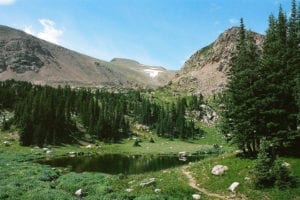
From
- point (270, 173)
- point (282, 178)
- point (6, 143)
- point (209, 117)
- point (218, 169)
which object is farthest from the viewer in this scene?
point (209, 117)

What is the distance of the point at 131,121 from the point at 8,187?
127 m

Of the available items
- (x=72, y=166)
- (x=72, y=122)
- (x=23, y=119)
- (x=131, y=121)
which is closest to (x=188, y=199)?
(x=72, y=166)

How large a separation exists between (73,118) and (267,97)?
101 metres

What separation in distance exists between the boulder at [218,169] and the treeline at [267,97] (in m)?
5.54

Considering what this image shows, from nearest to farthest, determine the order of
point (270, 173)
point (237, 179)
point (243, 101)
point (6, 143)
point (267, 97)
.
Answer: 1. point (270, 173)
2. point (237, 179)
3. point (267, 97)
4. point (243, 101)
5. point (6, 143)

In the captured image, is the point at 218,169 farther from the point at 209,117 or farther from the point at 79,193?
the point at 209,117

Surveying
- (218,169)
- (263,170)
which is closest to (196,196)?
(263,170)

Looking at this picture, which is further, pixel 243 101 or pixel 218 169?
pixel 243 101

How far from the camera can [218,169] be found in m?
42.0

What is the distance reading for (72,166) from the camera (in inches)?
2704

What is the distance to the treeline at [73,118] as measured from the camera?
10769 cm

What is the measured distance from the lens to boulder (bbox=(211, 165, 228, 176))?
4144 cm

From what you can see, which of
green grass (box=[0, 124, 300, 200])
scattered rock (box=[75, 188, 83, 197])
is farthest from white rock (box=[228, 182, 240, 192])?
scattered rock (box=[75, 188, 83, 197])

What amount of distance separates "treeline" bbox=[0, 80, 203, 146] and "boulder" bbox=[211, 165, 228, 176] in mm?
70033
